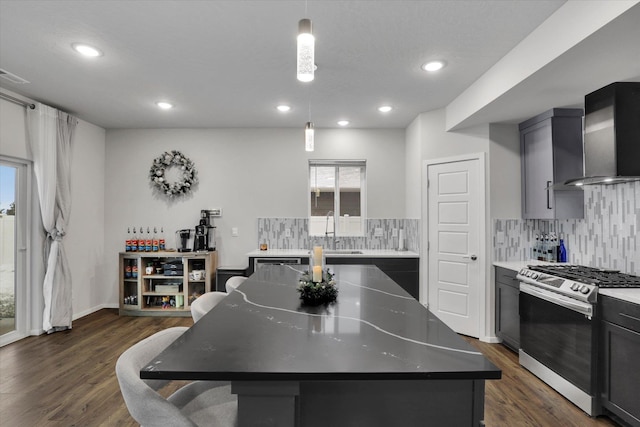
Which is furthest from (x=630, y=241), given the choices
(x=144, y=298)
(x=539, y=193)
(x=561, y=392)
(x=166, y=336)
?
(x=144, y=298)

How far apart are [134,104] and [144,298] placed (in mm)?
2593

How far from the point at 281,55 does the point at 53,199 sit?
3253mm

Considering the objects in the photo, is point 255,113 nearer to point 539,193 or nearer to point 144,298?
point 144,298

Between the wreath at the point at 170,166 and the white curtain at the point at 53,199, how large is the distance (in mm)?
1086

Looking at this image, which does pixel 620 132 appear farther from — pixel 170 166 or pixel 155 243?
pixel 155 243

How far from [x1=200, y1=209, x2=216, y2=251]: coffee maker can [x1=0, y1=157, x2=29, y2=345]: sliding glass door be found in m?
1.95

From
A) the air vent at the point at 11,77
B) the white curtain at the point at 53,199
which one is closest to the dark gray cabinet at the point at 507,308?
the white curtain at the point at 53,199

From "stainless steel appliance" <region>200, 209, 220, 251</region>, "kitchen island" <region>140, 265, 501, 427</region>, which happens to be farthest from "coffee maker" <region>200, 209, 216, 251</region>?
"kitchen island" <region>140, 265, 501, 427</region>

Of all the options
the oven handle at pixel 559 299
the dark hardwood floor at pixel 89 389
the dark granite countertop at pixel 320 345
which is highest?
the dark granite countertop at pixel 320 345

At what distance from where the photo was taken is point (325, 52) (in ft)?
9.08

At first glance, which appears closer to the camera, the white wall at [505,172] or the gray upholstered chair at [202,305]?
the gray upholstered chair at [202,305]

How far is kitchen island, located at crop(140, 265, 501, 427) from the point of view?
1.00m

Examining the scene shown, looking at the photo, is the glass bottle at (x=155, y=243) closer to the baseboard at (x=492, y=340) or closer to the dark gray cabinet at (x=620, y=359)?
the baseboard at (x=492, y=340)

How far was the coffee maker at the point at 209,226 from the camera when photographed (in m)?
4.93
